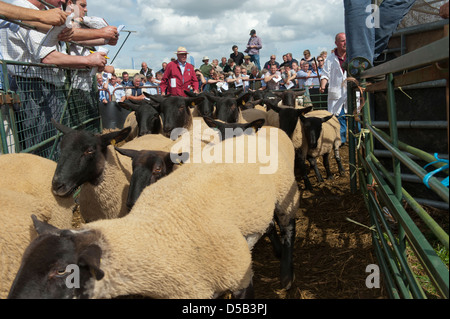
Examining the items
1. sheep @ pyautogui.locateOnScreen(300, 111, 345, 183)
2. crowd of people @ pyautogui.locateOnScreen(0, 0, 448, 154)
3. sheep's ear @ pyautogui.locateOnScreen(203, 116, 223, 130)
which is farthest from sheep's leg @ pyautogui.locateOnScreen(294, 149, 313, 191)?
sheep's ear @ pyautogui.locateOnScreen(203, 116, 223, 130)

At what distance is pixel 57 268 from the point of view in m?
1.65

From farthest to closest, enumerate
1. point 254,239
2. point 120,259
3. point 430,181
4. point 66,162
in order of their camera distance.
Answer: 1. point 66,162
2. point 254,239
3. point 120,259
4. point 430,181

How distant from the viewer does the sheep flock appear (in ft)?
5.72

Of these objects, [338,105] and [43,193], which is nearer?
[43,193]

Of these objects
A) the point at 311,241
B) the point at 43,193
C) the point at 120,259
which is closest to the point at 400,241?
the point at 120,259

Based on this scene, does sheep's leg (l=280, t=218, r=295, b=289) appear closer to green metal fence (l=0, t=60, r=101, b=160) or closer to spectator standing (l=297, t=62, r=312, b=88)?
green metal fence (l=0, t=60, r=101, b=160)

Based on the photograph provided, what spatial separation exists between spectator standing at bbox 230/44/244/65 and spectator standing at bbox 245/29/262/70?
0.42 m

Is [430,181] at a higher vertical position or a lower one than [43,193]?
higher

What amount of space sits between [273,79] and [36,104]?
9450 millimetres

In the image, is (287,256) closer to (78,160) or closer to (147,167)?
(147,167)

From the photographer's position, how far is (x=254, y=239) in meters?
2.54

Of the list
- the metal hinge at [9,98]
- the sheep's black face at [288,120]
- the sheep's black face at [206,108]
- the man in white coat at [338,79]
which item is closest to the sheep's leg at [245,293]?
the metal hinge at [9,98]
